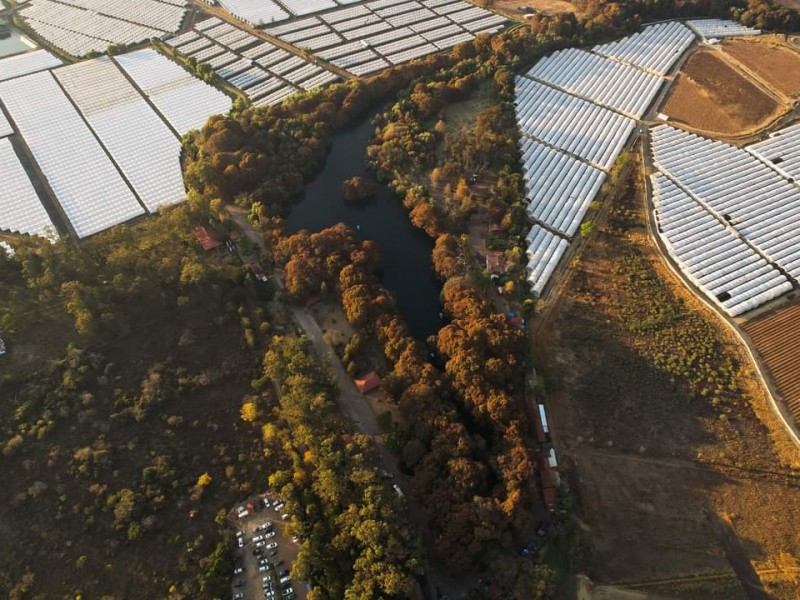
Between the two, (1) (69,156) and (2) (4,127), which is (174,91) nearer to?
(1) (69,156)

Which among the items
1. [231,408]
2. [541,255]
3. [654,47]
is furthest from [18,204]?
[654,47]

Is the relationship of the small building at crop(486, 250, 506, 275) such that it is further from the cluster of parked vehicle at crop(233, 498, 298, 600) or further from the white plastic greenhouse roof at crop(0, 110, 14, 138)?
the white plastic greenhouse roof at crop(0, 110, 14, 138)

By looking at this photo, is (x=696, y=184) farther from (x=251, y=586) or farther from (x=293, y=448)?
(x=251, y=586)

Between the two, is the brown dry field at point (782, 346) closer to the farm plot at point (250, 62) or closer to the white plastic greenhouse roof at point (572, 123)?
the white plastic greenhouse roof at point (572, 123)

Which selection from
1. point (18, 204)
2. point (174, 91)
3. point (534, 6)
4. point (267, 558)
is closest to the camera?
point (267, 558)

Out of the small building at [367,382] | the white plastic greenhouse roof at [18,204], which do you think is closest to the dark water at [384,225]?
the small building at [367,382]

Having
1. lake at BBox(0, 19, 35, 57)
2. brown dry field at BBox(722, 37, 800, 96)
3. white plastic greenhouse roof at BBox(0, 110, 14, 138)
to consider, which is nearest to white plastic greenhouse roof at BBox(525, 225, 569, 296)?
brown dry field at BBox(722, 37, 800, 96)
